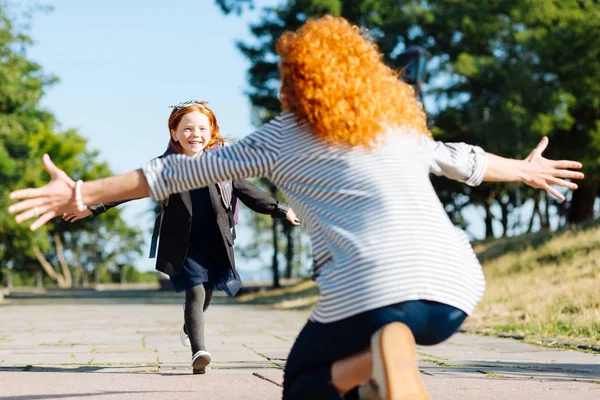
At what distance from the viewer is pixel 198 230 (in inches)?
202

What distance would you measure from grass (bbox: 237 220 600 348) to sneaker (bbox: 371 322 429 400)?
514 centimetres

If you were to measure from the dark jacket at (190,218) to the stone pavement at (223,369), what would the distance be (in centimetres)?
70

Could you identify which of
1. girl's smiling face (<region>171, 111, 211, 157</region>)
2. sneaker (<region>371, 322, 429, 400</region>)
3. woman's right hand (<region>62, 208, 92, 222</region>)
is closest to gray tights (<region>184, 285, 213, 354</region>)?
girl's smiling face (<region>171, 111, 211, 157</region>)

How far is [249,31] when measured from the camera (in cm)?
2808

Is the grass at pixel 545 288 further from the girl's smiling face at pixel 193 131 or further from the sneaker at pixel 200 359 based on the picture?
the girl's smiling face at pixel 193 131

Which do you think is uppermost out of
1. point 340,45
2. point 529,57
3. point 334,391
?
point 529,57

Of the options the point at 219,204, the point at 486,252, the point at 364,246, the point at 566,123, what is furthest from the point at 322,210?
the point at 566,123

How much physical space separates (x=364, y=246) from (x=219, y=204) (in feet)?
8.99

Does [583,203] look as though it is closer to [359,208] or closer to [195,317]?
[195,317]

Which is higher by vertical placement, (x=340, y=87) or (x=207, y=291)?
(x=340, y=87)

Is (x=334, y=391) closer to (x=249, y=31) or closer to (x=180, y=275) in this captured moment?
(x=180, y=275)

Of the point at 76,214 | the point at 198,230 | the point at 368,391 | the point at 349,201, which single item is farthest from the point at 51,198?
the point at 198,230

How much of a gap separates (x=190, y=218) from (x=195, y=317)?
60 centimetres

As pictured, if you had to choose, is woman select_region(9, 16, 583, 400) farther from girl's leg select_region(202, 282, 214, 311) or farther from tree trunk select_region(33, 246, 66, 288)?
tree trunk select_region(33, 246, 66, 288)
